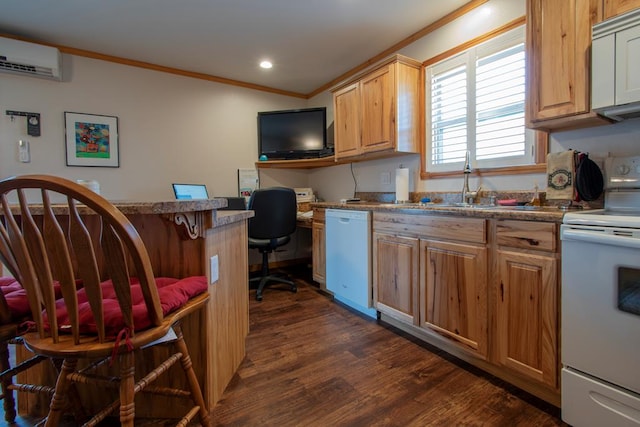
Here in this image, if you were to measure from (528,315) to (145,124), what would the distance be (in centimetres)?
371

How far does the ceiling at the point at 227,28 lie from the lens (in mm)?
2320

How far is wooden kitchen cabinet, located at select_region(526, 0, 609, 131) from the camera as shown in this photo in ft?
4.79

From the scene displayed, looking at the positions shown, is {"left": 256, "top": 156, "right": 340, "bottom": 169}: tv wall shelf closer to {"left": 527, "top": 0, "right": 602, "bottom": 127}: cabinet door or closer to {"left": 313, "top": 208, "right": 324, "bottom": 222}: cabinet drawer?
{"left": 313, "top": 208, "right": 324, "bottom": 222}: cabinet drawer

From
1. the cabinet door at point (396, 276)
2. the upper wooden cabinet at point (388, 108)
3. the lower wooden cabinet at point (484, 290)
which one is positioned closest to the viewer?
the lower wooden cabinet at point (484, 290)

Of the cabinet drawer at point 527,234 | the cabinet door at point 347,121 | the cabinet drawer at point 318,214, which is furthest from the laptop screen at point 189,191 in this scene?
the cabinet drawer at point 527,234

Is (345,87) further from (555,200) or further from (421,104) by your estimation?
(555,200)

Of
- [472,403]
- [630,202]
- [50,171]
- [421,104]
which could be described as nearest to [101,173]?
Answer: [50,171]

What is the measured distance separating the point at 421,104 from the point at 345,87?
0.84m

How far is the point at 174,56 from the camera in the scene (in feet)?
10.3

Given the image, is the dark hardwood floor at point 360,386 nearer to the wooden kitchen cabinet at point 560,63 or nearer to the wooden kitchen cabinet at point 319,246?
the wooden kitchen cabinet at point 319,246

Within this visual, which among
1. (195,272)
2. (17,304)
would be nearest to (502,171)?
(195,272)

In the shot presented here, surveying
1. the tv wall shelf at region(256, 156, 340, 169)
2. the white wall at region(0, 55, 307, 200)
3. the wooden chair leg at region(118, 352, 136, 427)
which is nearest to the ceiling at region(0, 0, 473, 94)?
the white wall at region(0, 55, 307, 200)

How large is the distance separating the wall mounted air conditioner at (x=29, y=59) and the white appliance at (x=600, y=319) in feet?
13.2

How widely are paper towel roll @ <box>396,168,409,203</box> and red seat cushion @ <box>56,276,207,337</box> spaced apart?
1.87 m
